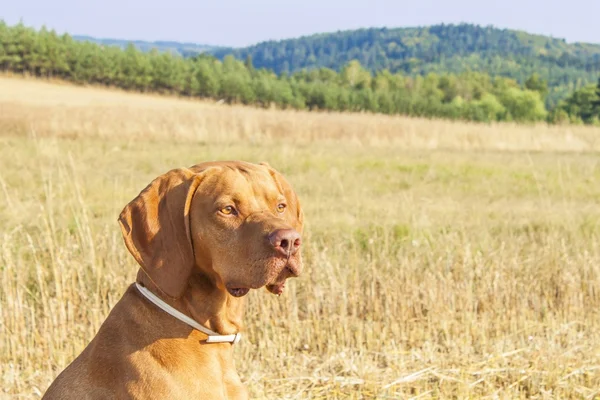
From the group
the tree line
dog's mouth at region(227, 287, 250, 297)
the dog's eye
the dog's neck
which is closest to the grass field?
the dog's neck

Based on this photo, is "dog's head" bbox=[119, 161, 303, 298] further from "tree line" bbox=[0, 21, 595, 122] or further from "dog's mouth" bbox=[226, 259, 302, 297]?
"tree line" bbox=[0, 21, 595, 122]

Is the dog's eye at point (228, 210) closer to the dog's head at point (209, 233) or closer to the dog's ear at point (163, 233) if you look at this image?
the dog's head at point (209, 233)

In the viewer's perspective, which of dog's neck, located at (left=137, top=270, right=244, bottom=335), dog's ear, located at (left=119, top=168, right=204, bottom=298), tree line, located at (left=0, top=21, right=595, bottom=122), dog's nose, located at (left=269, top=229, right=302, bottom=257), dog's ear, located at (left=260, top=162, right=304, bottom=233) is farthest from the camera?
tree line, located at (left=0, top=21, right=595, bottom=122)

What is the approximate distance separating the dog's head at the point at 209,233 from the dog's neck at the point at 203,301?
52 mm

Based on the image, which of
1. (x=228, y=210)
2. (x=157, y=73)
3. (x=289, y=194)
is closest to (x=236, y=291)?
(x=228, y=210)

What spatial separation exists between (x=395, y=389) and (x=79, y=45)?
65081 millimetres

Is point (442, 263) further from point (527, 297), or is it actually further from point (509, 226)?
point (509, 226)

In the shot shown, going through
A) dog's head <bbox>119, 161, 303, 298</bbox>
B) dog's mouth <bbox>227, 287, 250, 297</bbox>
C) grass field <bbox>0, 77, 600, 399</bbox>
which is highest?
dog's head <bbox>119, 161, 303, 298</bbox>

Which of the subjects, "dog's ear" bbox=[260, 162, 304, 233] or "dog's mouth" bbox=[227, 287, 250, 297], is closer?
"dog's mouth" bbox=[227, 287, 250, 297]

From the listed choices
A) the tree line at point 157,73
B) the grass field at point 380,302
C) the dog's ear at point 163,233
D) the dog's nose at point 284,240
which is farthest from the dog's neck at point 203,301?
the tree line at point 157,73

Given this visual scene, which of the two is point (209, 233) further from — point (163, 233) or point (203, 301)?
point (203, 301)

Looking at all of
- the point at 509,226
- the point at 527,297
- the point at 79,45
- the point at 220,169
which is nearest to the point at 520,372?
the point at 527,297

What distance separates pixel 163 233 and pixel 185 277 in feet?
0.60

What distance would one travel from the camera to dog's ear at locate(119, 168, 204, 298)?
107 inches
